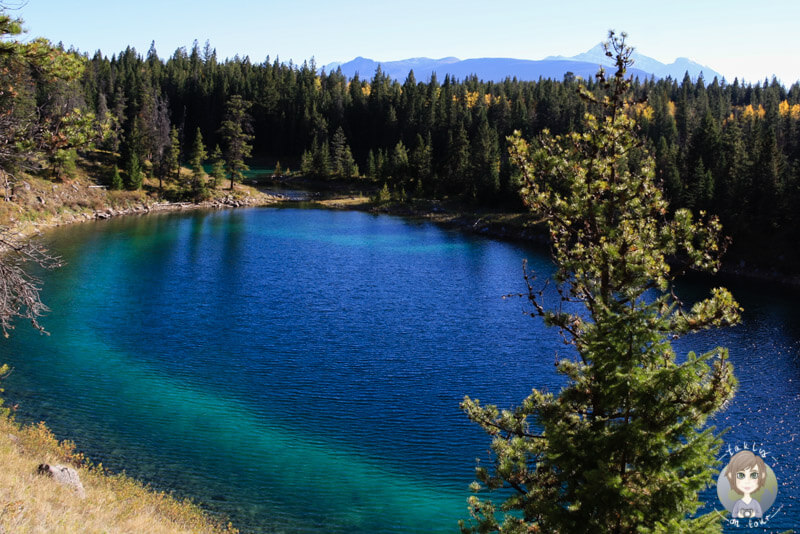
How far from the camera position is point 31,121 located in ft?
41.5

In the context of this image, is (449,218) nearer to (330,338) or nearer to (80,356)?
(330,338)

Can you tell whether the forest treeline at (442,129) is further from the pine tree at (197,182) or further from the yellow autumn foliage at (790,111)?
the pine tree at (197,182)

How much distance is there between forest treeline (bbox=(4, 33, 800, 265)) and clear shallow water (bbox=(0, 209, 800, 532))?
15.9 m

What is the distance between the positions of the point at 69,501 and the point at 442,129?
392 ft

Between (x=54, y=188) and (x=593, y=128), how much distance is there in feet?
276

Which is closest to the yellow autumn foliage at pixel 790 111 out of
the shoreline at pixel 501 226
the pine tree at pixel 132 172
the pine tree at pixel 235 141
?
the shoreline at pixel 501 226

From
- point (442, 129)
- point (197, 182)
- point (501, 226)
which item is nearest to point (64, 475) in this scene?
point (501, 226)

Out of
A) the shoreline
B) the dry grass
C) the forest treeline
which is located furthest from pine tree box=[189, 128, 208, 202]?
the dry grass

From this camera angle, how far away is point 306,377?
3125cm

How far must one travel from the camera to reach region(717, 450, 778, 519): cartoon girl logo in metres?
17.6

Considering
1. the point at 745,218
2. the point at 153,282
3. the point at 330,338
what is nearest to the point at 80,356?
the point at 330,338

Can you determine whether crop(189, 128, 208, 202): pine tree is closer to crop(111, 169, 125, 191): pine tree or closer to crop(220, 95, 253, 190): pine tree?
crop(220, 95, 253, 190): pine tree

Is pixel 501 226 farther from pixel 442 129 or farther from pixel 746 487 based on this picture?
pixel 746 487

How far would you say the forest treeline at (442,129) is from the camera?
6694 centimetres
